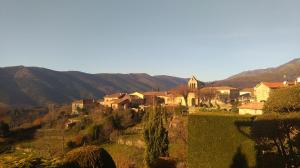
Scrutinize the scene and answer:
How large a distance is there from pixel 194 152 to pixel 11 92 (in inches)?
7589

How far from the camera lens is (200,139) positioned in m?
17.3

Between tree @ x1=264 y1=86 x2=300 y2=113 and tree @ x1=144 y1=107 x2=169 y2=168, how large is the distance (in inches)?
399

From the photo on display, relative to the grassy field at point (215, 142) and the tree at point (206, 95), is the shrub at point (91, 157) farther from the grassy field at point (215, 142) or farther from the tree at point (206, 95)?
the tree at point (206, 95)

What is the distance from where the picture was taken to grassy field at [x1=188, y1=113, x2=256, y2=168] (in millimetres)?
16445

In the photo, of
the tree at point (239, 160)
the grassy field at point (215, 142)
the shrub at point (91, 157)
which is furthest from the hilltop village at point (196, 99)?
the shrub at point (91, 157)

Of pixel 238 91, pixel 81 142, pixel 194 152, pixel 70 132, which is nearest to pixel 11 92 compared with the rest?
pixel 238 91

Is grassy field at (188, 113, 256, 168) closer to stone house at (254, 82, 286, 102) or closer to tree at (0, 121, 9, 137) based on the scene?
tree at (0, 121, 9, 137)

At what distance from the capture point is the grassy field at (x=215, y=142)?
16.4 m

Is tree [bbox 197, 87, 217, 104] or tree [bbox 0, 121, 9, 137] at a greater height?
tree [bbox 197, 87, 217, 104]

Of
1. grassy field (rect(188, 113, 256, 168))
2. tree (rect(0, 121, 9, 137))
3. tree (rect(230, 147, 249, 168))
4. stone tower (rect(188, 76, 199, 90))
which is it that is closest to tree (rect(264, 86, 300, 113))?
grassy field (rect(188, 113, 256, 168))

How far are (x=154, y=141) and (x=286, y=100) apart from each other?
38.0ft

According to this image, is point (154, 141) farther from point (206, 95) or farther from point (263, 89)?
point (206, 95)

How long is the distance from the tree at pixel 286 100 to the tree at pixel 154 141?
10.1 metres

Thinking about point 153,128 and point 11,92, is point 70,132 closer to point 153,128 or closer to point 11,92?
point 153,128
